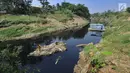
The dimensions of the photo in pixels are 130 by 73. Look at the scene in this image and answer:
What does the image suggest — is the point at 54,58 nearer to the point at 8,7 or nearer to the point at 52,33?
the point at 52,33

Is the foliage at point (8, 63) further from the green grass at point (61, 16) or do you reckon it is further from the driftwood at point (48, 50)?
the green grass at point (61, 16)

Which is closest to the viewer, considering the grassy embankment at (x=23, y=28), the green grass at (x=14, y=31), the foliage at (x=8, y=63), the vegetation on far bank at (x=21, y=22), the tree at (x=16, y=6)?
the foliage at (x=8, y=63)

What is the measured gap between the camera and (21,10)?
296 ft

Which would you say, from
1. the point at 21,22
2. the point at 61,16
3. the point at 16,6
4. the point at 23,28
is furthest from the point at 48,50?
the point at 61,16

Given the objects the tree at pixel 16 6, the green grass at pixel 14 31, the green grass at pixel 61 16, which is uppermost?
the tree at pixel 16 6

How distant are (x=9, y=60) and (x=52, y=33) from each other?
5404 centimetres

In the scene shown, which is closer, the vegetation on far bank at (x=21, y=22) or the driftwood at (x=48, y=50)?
the driftwood at (x=48, y=50)

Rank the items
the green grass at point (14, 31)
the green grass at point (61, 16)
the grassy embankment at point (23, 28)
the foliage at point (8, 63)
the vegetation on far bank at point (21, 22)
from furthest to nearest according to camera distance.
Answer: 1. the green grass at point (61, 16)
2. the vegetation on far bank at point (21, 22)
3. the grassy embankment at point (23, 28)
4. the green grass at point (14, 31)
5. the foliage at point (8, 63)

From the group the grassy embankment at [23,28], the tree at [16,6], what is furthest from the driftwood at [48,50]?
the tree at [16,6]

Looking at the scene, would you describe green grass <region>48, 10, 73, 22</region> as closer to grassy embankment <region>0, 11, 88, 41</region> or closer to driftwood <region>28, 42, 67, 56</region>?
grassy embankment <region>0, 11, 88, 41</region>

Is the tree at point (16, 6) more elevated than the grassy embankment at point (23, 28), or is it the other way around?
the tree at point (16, 6)

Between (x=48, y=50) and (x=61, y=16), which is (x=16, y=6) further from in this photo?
(x=48, y=50)

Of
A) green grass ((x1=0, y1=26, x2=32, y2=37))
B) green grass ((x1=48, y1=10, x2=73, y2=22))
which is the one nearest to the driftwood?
green grass ((x1=0, y1=26, x2=32, y2=37))

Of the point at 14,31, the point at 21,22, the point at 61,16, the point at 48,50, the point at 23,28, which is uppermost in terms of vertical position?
the point at 61,16
